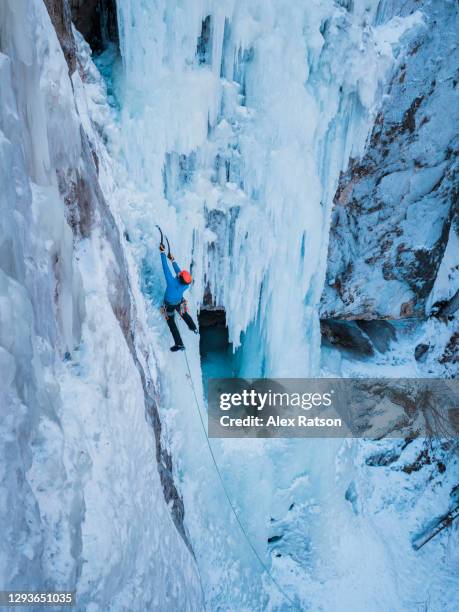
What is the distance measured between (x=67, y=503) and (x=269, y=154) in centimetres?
355

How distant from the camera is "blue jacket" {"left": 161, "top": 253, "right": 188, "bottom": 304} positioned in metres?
3.23

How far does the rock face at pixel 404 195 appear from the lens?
171 inches

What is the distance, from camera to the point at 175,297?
3373 mm

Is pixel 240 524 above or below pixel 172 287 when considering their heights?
below

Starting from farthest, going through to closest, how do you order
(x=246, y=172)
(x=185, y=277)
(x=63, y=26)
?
(x=246, y=172)
(x=185, y=277)
(x=63, y=26)

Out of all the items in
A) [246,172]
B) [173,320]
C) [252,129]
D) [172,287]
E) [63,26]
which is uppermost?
[63,26]

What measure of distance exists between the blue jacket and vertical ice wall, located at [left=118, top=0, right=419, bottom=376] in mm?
621

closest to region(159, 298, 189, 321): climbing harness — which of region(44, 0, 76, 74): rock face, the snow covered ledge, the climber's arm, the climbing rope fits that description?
the climber's arm

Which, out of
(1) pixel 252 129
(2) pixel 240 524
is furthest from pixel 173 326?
(2) pixel 240 524

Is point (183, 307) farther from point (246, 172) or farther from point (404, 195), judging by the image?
point (404, 195)

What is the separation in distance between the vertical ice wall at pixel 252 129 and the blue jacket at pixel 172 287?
621 millimetres

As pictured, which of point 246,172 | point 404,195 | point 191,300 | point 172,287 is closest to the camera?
point 172,287

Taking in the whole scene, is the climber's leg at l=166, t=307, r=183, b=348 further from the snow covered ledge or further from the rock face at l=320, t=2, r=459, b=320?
the rock face at l=320, t=2, r=459, b=320

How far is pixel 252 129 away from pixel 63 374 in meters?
3.06
